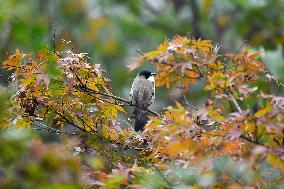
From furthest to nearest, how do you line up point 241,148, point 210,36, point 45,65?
point 210,36 < point 45,65 < point 241,148

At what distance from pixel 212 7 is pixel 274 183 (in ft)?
20.8

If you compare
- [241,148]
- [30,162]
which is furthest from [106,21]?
[30,162]

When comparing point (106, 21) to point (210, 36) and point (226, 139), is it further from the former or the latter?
point (226, 139)

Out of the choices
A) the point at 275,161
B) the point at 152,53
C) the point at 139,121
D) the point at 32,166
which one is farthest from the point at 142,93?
the point at 32,166

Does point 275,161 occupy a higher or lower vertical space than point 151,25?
lower

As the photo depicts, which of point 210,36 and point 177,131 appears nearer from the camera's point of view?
point 177,131

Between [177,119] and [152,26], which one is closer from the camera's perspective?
[177,119]

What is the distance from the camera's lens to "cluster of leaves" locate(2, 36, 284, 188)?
2559 mm

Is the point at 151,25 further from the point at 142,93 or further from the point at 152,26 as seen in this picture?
the point at 142,93

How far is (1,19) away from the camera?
2.73 meters

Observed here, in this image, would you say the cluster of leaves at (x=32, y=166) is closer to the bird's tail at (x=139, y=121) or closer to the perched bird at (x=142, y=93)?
the bird's tail at (x=139, y=121)

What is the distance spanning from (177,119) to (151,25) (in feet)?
18.7

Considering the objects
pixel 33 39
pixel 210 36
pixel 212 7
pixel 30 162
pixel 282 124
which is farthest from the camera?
pixel 212 7

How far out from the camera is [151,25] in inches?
335
